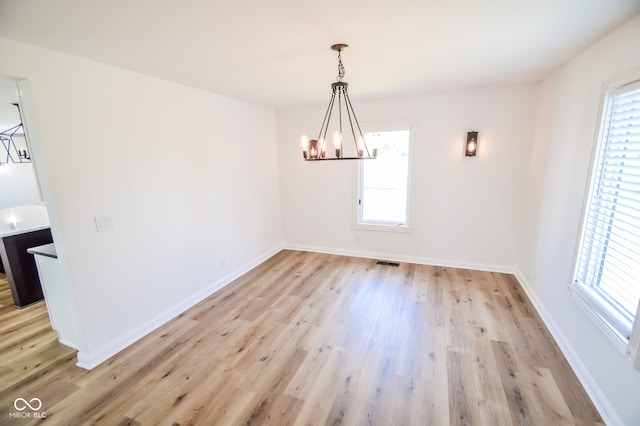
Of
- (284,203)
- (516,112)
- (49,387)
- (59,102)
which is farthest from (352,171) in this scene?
(49,387)

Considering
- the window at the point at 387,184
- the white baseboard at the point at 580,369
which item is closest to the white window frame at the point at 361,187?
the window at the point at 387,184

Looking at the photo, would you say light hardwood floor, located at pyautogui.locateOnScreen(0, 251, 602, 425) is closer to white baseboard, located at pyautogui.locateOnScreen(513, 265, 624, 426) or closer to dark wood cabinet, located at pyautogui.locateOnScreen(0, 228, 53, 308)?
white baseboard, located at pyautogui.locateOnScreen(513, 265, 624, 426)

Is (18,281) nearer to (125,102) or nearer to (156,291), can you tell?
(156,291)

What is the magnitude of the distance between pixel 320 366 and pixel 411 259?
8.92ft

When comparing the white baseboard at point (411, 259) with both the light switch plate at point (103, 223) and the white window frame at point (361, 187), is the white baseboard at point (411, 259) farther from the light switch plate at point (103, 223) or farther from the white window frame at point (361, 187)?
the light switch plate at point (103, 223)

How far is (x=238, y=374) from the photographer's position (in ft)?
7.39

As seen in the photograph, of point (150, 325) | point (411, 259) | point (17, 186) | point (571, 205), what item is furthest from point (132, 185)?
point (17, 186)

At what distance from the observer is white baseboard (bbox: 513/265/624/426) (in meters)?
1.75

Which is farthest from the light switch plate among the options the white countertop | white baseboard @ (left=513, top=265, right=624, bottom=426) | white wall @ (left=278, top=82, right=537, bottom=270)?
white baseboard @ (left=513, top=265, right=624, bottom=426)

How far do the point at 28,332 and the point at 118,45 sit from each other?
10.2 ft

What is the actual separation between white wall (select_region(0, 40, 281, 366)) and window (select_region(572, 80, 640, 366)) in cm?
388

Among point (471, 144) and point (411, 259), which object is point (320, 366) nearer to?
point (411, 259)

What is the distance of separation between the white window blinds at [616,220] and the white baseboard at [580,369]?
505 millimetres

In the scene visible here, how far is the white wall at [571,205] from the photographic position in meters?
1.77
